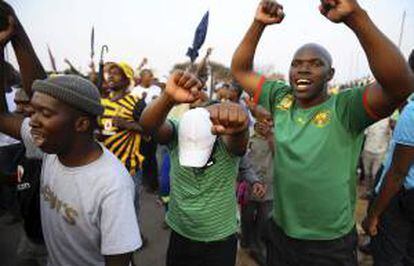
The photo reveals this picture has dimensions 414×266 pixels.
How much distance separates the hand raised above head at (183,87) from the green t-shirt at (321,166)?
28.8 inches

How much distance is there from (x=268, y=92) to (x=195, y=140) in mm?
643

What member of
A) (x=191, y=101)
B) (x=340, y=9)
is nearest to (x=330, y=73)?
(x=340, y=9)

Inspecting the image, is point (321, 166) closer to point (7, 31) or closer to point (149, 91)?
point (7, 31)

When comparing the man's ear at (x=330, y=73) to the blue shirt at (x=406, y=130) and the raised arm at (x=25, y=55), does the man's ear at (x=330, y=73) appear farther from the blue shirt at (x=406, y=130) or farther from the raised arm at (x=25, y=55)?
the raised arm at (x=25, y=55)

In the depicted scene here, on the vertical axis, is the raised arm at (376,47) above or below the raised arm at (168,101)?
above

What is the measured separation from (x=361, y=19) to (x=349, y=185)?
103 centimetres

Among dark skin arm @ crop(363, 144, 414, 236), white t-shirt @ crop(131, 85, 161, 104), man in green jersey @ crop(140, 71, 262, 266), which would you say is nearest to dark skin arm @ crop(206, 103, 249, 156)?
man in green jersey @ crop(140, 71, 262, 266)

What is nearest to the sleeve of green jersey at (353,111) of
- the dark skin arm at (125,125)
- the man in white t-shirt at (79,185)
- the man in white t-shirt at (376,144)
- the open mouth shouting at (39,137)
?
the man in white t-shirt at (79,185)

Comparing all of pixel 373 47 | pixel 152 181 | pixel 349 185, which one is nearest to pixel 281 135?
pixel 349 185

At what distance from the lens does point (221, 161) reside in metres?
2.68

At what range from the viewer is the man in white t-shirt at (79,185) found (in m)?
1.79

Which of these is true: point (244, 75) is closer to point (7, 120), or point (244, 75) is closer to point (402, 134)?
point (402, 134)

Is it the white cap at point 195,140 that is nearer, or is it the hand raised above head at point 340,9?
the hand raised above head at point 340,9

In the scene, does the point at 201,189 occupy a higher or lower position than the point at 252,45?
lower
